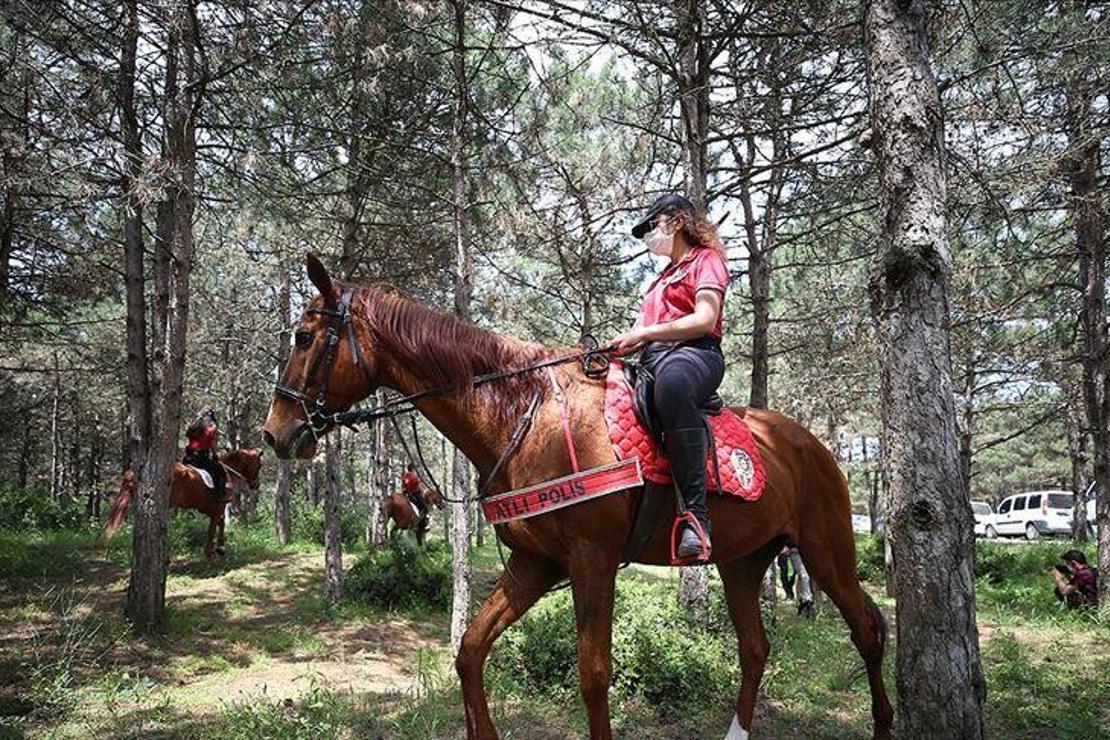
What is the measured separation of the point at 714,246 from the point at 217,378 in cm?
2139

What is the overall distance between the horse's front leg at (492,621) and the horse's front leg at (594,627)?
1.37ft

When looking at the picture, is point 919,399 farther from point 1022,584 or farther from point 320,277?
point 1022,584

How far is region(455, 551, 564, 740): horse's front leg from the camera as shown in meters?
3.62

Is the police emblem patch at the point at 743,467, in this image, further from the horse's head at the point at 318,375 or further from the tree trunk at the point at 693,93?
the tree trunk at the point at 693,93

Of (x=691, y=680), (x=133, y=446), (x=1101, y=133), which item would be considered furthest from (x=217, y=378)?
(x=1101, y=133)

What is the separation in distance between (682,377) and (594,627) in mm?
1340

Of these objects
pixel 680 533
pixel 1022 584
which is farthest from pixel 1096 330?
pixel 680 533

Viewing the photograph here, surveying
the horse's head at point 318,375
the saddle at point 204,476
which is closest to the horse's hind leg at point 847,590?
the horse's head at point 318,375

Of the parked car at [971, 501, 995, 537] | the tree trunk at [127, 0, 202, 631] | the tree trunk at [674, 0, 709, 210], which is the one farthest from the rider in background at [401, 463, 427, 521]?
the parked car at [971, 501, 995, 537]

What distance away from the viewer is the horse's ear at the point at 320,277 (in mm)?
3539

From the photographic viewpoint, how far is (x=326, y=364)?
3.60 m

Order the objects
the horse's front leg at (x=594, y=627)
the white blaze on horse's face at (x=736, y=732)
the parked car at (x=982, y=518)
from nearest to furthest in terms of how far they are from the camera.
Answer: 1. the horse's front leg at (x=594, y=627)
2. the white blaze on horse's face at (x=736, y=732)
3. the parked car at (x=982, y=518)

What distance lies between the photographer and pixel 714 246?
3.88 m

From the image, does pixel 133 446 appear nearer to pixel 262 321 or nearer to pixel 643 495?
pixel 643 495
